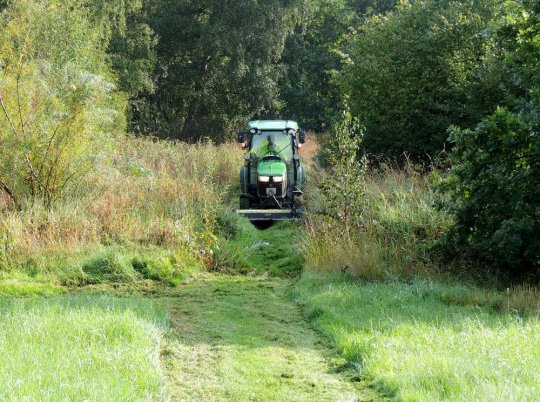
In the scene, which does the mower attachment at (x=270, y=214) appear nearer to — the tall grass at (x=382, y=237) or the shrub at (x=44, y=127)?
the tall grass at (x=382, y=237)

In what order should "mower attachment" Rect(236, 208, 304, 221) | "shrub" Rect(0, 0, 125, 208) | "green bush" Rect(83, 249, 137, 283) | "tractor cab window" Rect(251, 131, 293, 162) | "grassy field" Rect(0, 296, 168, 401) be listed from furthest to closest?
"tractor cab window" Rect(251, 131, 293, 162) → "mower attachment" Rect(236, 208, 304, 221) → "shrub" Rect(0, 0, 125, 208) → "green bush" Rect(83, 249, 137, 283) → "grassy field" Rect(0, 296, 168, 401)

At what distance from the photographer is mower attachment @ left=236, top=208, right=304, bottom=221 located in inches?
564

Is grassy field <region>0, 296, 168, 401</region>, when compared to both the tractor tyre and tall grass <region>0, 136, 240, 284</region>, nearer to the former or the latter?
tall grass <region>0, 136, 240, 284</region>

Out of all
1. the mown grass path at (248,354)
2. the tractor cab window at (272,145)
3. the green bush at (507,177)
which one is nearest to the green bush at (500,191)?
the green bush at (507,177)

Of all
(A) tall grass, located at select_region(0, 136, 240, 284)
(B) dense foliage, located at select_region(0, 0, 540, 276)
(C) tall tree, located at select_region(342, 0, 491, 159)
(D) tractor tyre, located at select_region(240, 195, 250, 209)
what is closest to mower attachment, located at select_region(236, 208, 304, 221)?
(A) tall grass, located at select_region(0, 136, 240, 284)

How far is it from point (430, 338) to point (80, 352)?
3.01m

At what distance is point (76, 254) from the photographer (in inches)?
436

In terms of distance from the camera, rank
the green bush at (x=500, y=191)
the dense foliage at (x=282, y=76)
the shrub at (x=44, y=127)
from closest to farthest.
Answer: the green bush at (x=500, y=191) → the dense foliage at (x=282, y=76) → the shrub at (x=44, y=127)

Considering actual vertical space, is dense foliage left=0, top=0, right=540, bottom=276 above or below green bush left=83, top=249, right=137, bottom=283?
above

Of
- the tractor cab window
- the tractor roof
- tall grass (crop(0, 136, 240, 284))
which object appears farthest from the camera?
the tractor roof

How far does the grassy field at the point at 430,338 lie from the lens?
16.6 ft

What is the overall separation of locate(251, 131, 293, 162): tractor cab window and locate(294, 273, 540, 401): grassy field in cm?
666

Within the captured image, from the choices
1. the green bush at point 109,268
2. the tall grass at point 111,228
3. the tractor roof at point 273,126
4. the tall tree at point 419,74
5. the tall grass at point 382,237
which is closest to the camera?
the tall grass at point 382,237

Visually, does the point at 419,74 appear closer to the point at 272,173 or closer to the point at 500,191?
the point at 272,173
